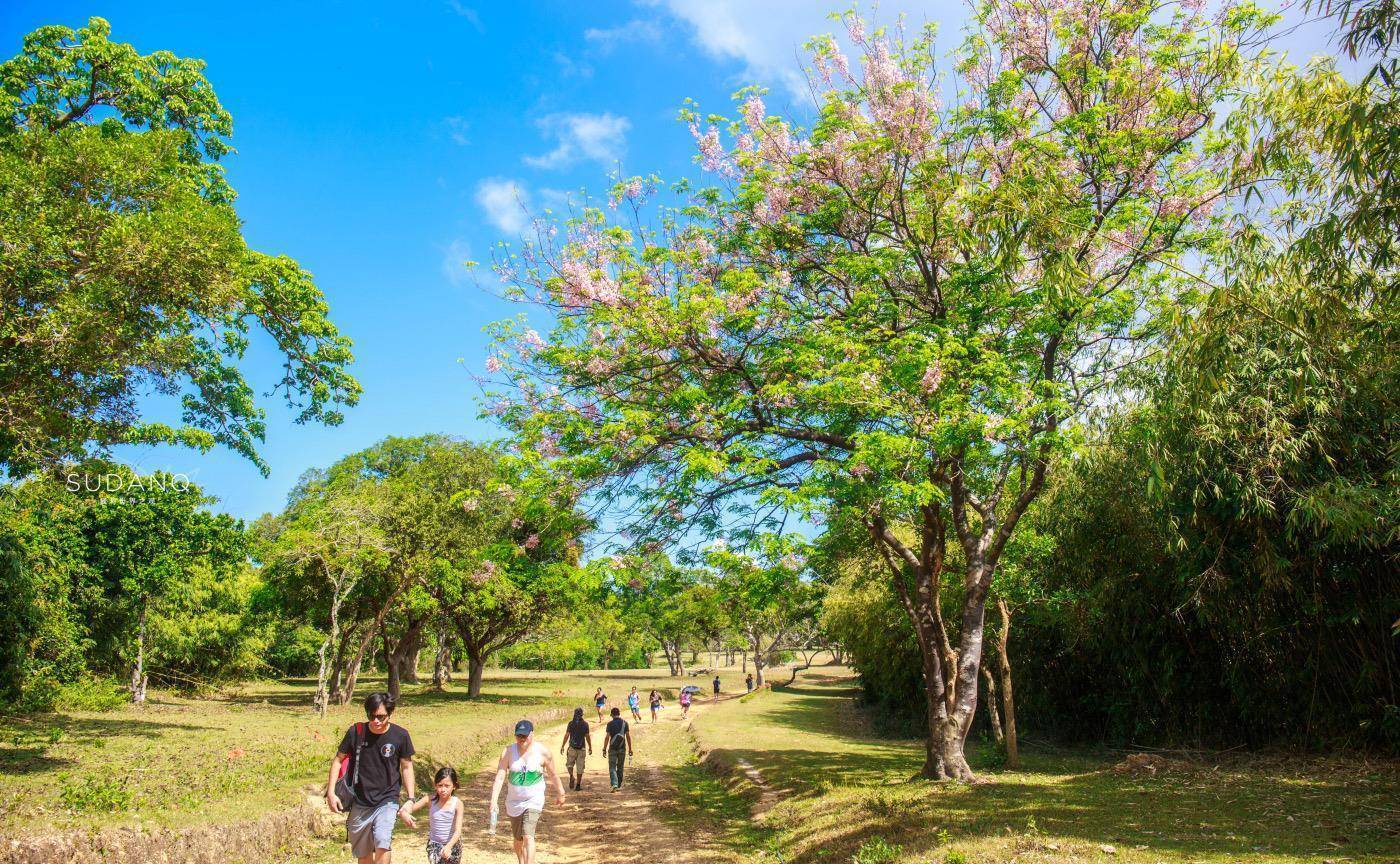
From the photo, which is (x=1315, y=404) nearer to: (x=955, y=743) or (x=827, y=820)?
(x=955, y=743)

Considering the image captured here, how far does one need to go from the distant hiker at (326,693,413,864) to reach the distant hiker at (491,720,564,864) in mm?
1171

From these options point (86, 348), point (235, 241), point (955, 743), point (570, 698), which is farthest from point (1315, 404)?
point (570, 698)

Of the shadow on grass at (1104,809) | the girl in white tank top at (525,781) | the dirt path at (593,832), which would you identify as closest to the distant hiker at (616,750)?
the dirt path at (593,832)

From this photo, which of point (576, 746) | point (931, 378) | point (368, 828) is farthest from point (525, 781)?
point (576, 746)

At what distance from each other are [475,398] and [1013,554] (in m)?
10.4

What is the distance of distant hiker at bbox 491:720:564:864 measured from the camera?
7.50 metres

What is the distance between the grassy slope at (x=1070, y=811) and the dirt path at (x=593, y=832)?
867 millimetres

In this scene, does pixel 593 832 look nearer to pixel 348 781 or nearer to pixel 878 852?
pixel 878 852

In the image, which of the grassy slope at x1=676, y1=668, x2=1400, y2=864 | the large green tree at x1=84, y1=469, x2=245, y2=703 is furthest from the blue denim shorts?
the large green tree at x1=84, y1=469, x2=245, y2=703

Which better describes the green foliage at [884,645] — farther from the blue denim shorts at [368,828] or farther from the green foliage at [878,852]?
the blue denim shorts at [368,828]

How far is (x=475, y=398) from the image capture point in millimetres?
12211

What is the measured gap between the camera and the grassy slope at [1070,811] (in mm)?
7258

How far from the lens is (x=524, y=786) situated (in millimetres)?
7645

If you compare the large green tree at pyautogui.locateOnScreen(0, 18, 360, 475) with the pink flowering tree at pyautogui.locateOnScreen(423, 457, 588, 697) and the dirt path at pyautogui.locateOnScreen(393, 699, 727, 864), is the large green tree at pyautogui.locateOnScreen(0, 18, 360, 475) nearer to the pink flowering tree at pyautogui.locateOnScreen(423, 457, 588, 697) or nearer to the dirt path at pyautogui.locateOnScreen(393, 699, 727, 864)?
the pink flowering tree at pyautogui.locateOnScreen(423, 457, 588, 697)
